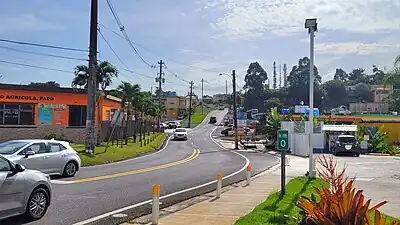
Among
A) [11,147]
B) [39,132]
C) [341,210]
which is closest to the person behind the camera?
[341,210]

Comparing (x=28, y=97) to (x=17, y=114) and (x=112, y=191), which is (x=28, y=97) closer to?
(x=17, y=114)

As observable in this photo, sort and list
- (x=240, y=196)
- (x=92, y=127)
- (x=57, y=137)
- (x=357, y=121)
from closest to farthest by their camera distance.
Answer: (x=240, y=196), (x=92, y=127), (x=57, y=137), (x=357, y=121)

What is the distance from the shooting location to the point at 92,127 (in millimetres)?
29062

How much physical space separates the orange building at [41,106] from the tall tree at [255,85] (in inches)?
3519

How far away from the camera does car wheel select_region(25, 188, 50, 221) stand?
1039 cm

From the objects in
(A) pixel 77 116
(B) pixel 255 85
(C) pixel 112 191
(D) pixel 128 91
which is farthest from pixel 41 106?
(B) pixel 255 85

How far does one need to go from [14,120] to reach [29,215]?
3207 centimetres

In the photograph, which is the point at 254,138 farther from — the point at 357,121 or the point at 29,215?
the point at 29,215

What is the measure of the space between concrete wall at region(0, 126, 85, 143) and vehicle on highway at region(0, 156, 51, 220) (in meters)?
30.2

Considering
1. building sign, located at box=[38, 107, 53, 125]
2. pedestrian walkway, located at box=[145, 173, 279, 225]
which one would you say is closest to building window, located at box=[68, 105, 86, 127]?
building sign, located at box=[38, 107, 53, 125]

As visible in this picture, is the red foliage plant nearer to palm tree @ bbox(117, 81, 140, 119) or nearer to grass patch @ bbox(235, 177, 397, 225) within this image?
grass patch @ bbox(235, 177, 397, 225)

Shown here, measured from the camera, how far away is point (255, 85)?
13050 cm

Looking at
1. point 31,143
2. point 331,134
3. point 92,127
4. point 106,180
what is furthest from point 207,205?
point 331,134

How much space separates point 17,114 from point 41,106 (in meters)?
1.95
